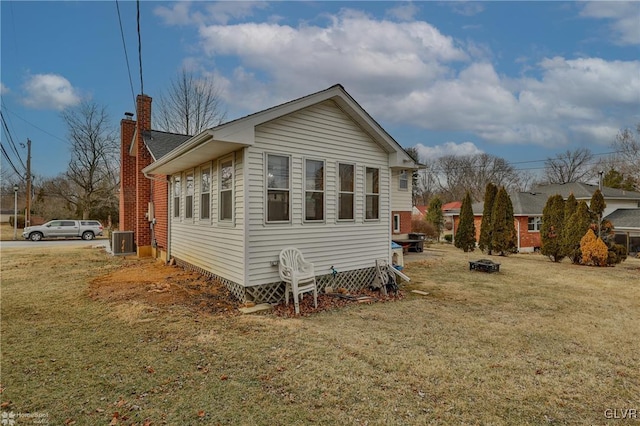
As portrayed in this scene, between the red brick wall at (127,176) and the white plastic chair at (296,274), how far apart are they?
33.8ft

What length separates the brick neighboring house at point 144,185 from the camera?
11.5 m

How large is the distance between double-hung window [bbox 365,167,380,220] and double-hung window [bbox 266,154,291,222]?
7.37ft

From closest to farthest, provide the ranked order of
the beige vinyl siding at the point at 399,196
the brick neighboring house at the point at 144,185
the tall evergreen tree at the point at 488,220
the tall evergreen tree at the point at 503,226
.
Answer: the brick neighboring house at the point at 144,185 → the tall evergreen tree at the point at 503,226 → the tall evergreen tree at the point at 488,220 → the beige vinyl siding at the point at 399,196

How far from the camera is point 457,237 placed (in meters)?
17.9

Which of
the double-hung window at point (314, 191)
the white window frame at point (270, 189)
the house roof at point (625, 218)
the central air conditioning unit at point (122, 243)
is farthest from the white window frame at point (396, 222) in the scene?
the white window frame at point (270, 189)

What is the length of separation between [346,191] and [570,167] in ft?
141

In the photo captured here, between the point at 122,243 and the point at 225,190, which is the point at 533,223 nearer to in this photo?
the point at 225,190

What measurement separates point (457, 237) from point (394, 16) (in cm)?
1192

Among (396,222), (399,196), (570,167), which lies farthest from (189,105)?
(570,167)

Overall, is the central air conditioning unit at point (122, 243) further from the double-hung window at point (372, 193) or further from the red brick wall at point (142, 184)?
the double-hung window at point (372, 193)

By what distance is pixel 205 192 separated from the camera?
7941 millimetres

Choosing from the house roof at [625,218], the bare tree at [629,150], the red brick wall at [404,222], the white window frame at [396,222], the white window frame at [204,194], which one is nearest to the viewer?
the white window frame at [204,194]

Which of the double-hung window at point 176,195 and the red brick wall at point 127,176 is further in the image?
the red brick wall at point 127,176

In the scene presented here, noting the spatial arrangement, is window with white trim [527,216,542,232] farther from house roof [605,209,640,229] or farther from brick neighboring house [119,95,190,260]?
brick neighboring house [119,95,190,260]
